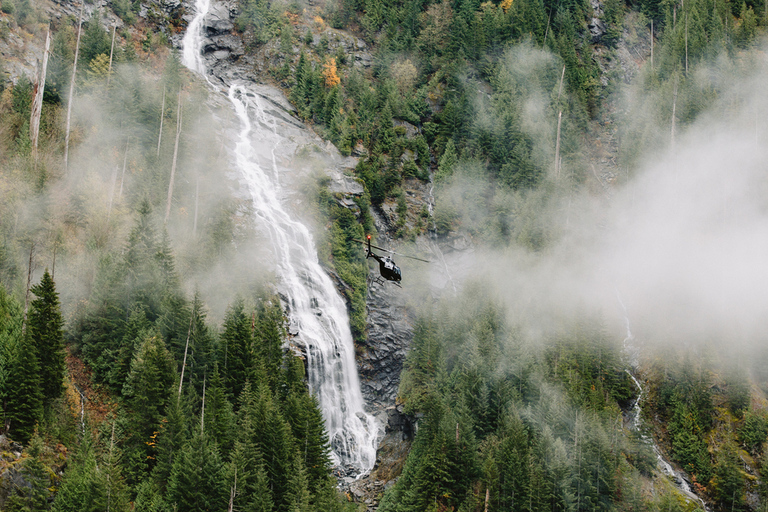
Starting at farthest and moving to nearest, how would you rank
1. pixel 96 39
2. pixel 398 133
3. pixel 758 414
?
pixel 398 133 < pixel 96 39 < pixel 758 414

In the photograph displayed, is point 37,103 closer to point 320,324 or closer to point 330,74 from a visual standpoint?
point 320,324

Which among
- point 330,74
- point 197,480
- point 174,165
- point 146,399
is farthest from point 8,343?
point 330,74

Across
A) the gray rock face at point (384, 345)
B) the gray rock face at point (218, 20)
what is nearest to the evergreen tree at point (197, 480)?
the gray rock face at point (384, 345)

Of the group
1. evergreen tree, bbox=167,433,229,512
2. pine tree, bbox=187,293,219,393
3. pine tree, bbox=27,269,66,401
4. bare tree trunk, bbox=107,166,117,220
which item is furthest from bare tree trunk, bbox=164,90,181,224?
evergreen tree, bbox=167,433,229,512

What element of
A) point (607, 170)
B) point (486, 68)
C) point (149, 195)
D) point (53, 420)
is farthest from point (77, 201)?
point (607, 170)

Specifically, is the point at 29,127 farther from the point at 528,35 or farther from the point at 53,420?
the point at 528,35

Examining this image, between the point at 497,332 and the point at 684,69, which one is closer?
the point at 497,332
